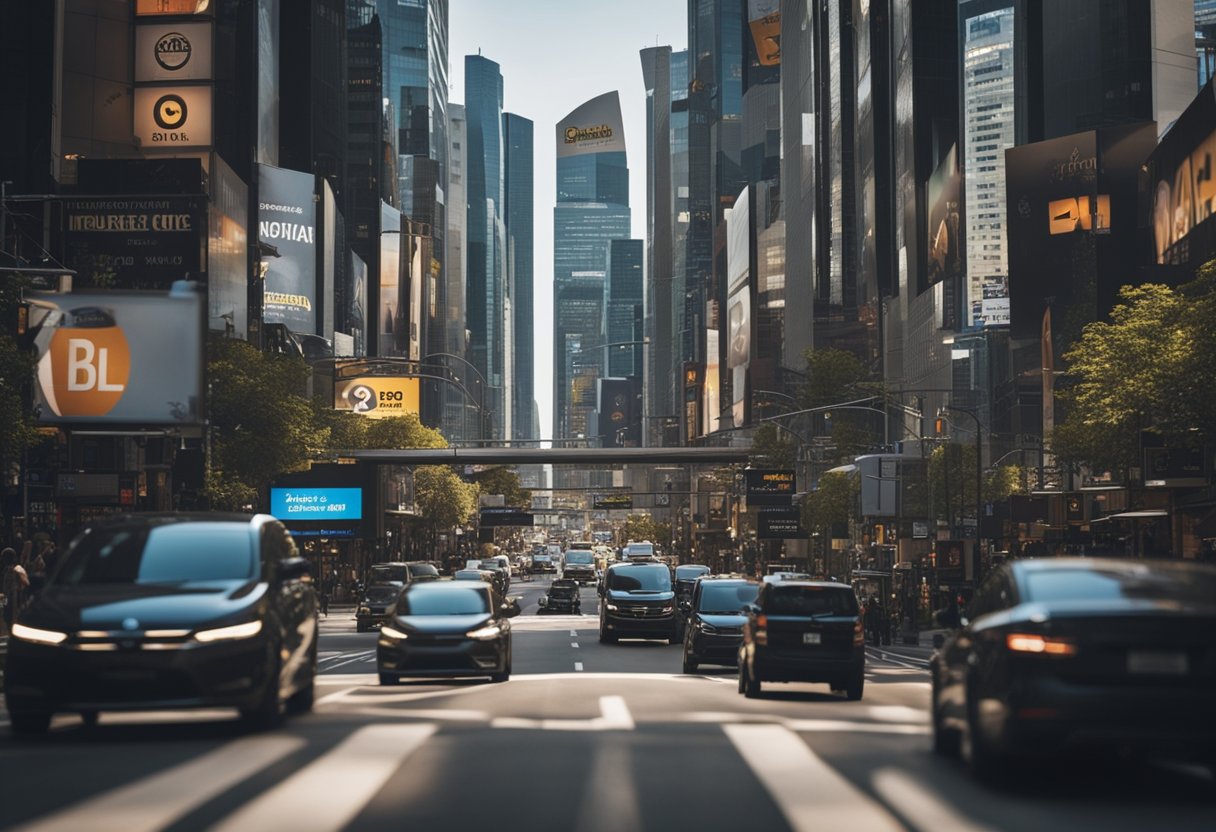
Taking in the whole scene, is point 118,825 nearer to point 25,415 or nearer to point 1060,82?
point 25,415

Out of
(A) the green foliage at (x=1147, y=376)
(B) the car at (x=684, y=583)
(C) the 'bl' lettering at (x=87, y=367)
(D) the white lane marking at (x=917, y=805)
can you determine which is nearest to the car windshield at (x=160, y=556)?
(D) the white lane marking at (x=917, y=805)

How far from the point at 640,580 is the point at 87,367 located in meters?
15.9

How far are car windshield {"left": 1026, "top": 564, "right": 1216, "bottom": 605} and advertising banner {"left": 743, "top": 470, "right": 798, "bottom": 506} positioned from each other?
84.1 meters

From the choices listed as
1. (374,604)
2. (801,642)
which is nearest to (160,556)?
(801,642)

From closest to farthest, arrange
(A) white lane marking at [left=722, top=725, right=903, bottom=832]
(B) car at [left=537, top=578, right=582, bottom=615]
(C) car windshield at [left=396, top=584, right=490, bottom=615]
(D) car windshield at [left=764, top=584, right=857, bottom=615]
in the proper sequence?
(A) white lane marking at [left=722, top=725, right=903, bottom=832] < (D) car windshield at [left=764, top=584, right=857, bottom=615] < (C) car windshield at [left=396, top=584, right=490, bottom=615] < (B) car at [left=537, top=578, right=582, bottom=615]

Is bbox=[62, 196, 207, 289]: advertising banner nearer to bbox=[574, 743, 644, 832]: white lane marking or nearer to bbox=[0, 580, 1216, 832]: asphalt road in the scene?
bbox=[0, 580, 1216, 832]: asphalt road

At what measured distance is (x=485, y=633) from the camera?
24.0 meters

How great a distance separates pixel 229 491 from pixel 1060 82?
67.9 meters

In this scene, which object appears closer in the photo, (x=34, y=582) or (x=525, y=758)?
(x=525, y=758)

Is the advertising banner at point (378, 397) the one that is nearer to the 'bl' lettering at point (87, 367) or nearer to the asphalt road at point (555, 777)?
the 'bl' lettering at point (87, 367)

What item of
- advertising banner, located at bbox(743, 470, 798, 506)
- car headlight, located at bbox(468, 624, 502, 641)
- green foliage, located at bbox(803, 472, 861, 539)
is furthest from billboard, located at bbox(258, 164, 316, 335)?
car headlight, located at bbox(468, 624, 502, 641)

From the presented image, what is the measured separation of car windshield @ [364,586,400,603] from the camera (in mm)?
56469

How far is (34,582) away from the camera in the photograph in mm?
17375

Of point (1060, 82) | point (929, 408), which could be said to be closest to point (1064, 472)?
point (1060, 82)
